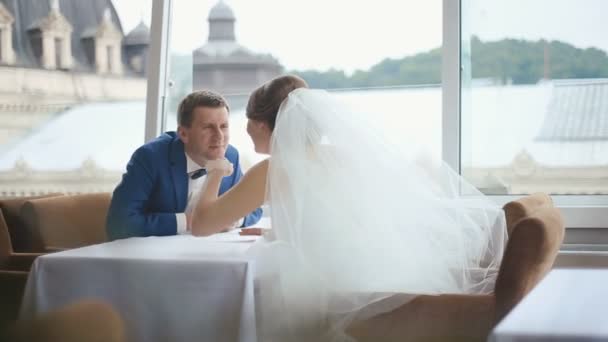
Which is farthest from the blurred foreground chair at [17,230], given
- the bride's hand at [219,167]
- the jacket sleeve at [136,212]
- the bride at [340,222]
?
the bride at [340,222]

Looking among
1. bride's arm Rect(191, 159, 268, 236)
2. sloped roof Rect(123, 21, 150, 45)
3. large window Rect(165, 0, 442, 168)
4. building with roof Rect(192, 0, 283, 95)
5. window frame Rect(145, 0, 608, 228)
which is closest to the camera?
bride's arm Rect(191, 159, 268, 236)

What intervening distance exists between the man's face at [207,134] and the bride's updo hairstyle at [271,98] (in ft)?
1.78

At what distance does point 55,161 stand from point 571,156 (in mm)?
3123

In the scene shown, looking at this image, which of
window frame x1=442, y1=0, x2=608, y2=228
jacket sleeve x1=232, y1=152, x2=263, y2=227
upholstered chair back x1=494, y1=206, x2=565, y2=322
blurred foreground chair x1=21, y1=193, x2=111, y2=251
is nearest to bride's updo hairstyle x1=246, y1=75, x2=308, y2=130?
jacket sleeve x1=232, y1=152, x2=263, y2=227

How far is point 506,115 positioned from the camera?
450 cm

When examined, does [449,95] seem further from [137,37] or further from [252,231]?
[137,37]

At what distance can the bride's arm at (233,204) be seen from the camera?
9.82 feet

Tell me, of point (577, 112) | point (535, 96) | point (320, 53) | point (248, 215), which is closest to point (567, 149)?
point (577, 112)

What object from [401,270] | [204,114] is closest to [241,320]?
[401,270]

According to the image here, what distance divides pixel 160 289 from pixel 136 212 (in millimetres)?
854

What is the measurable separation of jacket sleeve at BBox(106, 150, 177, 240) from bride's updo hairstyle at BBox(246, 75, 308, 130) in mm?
663

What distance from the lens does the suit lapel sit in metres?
3.62

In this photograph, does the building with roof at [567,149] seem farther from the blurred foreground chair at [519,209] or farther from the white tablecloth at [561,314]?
the white tablecloth at [561,314]

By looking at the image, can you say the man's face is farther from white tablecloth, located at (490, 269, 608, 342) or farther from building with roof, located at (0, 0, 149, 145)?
white tablecloth, located at (490, 269, 608, 342)
